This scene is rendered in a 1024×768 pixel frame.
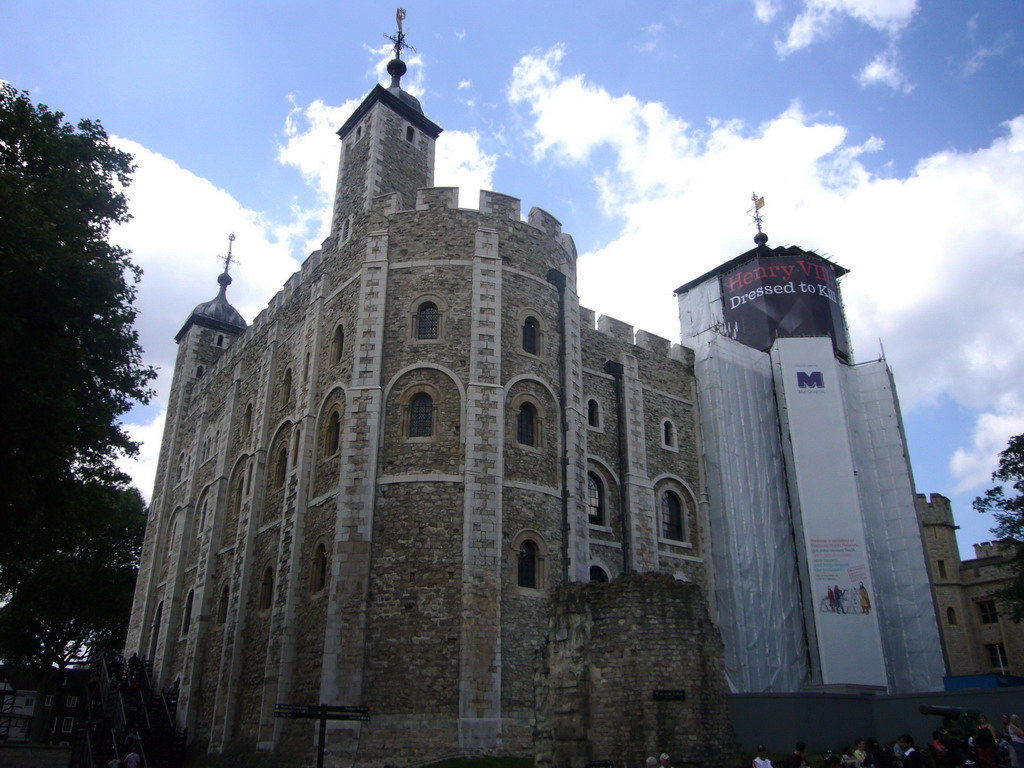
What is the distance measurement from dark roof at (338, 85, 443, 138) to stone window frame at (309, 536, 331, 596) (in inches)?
534

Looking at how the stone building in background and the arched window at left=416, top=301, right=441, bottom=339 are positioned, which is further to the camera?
the stone building in background

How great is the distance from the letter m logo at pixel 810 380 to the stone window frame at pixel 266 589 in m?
18.5

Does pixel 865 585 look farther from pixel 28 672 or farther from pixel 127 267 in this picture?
pixel 28 672

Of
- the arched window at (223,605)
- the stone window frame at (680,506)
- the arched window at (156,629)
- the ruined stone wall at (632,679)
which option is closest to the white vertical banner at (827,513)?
the stone window frame at (680,506)

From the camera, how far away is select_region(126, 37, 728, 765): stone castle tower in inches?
684

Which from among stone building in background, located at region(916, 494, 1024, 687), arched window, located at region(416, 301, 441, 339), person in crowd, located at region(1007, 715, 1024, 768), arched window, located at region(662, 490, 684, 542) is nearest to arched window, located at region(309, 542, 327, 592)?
arched window, located at region(416, 301, 441, 339)

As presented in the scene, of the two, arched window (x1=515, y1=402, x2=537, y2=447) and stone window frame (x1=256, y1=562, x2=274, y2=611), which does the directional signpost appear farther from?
arched window (x1=515, y1=402, x2=537, y2=447)

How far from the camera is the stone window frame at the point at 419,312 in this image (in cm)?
2075

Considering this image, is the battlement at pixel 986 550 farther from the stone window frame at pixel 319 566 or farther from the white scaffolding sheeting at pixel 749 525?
the stone window frame at pixel 319 566

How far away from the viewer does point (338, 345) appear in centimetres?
2227

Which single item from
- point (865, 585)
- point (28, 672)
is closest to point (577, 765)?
point (865, 585)

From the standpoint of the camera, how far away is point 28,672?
39.1 m

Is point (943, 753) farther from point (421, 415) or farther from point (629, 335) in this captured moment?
point (629, 335)

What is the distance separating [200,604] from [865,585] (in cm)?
2055
